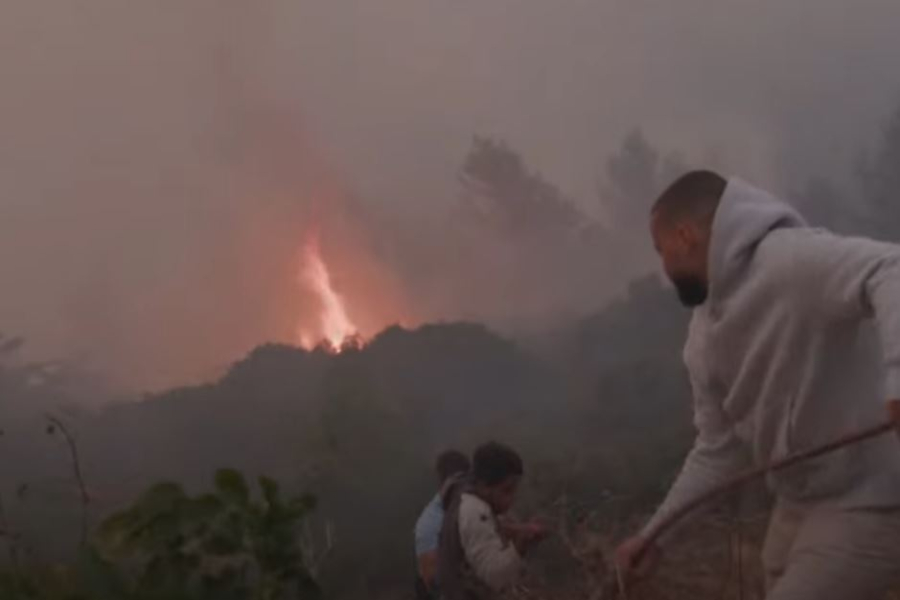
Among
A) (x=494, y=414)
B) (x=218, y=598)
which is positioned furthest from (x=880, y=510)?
(x=494, y=414)

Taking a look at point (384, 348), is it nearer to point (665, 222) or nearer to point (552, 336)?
point (552, 336)

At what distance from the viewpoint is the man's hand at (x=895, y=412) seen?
103 inches

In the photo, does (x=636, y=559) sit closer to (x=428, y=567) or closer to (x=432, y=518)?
(x=428, y=567)

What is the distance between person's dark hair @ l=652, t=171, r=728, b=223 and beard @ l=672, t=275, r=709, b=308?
0.15m

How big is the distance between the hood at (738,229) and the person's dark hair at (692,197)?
0.04 m

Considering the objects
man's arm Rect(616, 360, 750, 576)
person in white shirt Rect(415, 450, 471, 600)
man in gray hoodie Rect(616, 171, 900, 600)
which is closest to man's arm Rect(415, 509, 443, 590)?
person in white shirt Rect(415, 450, 471, 600)

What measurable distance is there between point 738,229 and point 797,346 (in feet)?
1.06

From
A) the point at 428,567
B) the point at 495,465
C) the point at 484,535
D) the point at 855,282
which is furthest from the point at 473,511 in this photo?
the point at 855,282

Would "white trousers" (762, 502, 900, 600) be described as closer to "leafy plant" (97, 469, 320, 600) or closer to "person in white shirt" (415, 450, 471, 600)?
"leafy plant" (97, 469, 320, 600)

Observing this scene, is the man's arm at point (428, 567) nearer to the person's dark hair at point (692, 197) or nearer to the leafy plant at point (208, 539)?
the leafy plant at point (208, 539)

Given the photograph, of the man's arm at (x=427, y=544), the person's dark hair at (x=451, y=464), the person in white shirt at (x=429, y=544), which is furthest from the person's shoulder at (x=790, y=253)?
the person's dark hair at (x=451, y=464)

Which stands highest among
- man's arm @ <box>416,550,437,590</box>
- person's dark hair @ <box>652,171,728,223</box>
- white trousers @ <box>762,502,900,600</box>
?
person's dark hair @ <box>652,171,728,223</box>

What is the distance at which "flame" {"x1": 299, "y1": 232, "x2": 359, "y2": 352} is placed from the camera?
31.6 m

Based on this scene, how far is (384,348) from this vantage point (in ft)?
82.8
